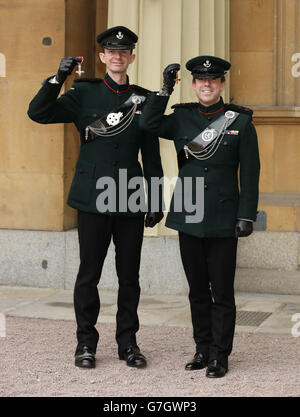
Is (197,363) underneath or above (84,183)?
underneath

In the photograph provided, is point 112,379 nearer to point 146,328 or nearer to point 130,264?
point 130,264

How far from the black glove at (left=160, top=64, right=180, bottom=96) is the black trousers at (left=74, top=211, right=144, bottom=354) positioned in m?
0.83

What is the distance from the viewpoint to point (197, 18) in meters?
8.10

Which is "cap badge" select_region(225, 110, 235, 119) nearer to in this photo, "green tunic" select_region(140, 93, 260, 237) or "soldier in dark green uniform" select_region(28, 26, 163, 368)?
"green tunic" select_region(140, 93, 260, 237)

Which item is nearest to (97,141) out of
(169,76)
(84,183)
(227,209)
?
(84,183)

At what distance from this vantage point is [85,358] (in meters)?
5.32

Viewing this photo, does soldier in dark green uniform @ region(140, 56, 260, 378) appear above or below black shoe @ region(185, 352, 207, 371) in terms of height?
above

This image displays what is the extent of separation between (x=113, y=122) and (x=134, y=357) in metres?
1.45

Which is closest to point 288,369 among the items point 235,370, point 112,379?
point 235,370

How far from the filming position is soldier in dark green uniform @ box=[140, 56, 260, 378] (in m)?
5.15

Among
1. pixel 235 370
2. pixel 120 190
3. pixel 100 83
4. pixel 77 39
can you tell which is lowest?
pixel 235 370

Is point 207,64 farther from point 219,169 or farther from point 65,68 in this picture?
point 65,68

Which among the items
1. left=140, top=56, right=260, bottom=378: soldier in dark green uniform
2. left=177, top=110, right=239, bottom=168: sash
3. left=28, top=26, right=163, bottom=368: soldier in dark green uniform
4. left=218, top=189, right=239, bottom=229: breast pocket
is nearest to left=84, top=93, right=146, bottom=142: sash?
left=28, top=26, right=163, bottom=368: soldier in dark green uniform

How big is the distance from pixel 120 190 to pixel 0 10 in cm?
393
